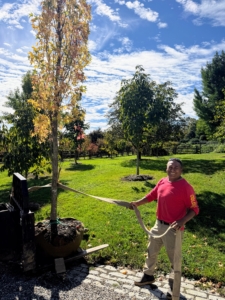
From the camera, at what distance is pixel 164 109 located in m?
11.8

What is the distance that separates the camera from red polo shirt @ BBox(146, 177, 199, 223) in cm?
346

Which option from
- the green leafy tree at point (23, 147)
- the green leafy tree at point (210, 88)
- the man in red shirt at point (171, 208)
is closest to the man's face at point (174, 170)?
the man in red shirt at point (171, 208)

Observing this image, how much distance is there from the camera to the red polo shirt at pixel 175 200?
3.46m

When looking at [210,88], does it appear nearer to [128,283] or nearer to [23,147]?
[23,147]

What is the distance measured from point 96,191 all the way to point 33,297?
7137 millimetres

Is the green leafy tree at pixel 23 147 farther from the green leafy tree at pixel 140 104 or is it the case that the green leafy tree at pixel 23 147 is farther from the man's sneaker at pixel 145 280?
the man's sneaker at pixel 145 280

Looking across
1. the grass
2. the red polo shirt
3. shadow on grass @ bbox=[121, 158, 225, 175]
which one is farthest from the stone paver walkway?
shadow on grass @ bbox=[121, 158, 225, 175]

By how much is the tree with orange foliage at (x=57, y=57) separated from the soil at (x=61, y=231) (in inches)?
10.6

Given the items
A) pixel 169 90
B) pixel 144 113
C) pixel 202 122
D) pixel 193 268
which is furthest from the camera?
pixel 202 122

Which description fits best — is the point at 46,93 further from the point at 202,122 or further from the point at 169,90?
the point at 202,122

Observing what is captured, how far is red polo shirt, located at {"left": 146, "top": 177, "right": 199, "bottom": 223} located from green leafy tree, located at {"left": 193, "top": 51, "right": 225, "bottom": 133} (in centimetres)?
2835

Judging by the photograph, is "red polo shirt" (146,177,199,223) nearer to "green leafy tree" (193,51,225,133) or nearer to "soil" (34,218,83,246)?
"soil" (34,218,83,246)

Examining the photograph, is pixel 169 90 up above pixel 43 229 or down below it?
above

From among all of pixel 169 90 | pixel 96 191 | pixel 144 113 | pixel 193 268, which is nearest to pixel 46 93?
pixel 193 268
